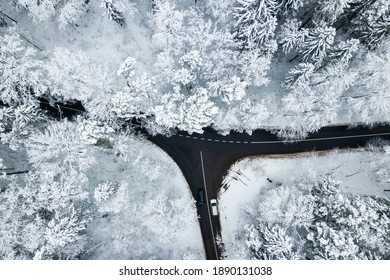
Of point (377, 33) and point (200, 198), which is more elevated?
point (377, 33)

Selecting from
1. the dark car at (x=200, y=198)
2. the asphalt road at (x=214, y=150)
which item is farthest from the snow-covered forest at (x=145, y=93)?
the dark car at (x=200, y=198)

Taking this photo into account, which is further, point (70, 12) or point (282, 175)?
point (282, 175)

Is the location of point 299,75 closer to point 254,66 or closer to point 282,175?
point 254,66

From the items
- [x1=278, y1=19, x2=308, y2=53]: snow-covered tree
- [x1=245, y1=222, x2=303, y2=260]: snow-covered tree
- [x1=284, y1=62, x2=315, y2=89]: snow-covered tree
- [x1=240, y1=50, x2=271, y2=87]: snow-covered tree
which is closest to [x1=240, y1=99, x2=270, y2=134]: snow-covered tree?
[x1=240, y1=50, x2=271, y2=87]: snow-covered tree

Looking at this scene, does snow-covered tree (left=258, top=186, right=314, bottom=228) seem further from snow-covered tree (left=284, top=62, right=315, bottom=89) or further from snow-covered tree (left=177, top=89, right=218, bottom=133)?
snow-covered tree (left=284, top=62, right=315, bottom=89)

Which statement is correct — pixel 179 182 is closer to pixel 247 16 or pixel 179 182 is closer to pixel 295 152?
pixel 295 152

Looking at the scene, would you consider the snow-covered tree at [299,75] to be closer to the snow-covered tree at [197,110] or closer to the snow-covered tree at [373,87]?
the snow-covered tree at [373,87]

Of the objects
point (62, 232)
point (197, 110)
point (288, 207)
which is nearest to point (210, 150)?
point (197, 110)
